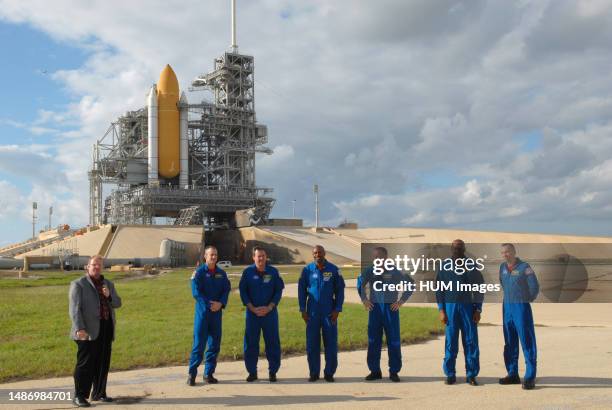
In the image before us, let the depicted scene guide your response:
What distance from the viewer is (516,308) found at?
27.4 ft

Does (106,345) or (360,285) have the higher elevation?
(360,285)

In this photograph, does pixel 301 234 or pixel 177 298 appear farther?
pixel 301 234

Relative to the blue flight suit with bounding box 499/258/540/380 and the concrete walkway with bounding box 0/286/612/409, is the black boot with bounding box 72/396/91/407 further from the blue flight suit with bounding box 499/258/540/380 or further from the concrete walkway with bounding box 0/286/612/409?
the blue flight suit with bounding box 499/258/540/380

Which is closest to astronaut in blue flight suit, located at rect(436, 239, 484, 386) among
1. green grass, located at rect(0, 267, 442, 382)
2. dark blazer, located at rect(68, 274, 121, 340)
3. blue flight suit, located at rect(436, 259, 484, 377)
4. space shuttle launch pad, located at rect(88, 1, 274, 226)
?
blue flight suit, located at rect(436, 259, 484, 377)

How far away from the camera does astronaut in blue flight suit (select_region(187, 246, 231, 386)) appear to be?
8.52 m

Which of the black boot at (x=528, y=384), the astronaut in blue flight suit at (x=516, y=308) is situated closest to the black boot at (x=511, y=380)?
the astronaut in blue flight suit at (x=516, y=308)

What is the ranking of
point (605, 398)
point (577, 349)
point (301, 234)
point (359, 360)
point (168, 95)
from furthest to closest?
point (168, 95) → point (301, 234) → point (577, 349) → point (359, 360) → point (605, 398)

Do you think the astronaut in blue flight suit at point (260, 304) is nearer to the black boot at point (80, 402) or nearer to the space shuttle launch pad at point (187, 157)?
the black boot at point (80, 402)

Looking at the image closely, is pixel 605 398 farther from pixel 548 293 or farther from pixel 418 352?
pixel 548 293

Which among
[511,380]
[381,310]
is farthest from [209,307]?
[511,380]

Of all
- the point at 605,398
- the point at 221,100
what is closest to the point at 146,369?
the point at 605,398

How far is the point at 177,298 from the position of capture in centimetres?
2061

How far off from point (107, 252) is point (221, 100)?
3093cm

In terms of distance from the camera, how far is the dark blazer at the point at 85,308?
730cm
